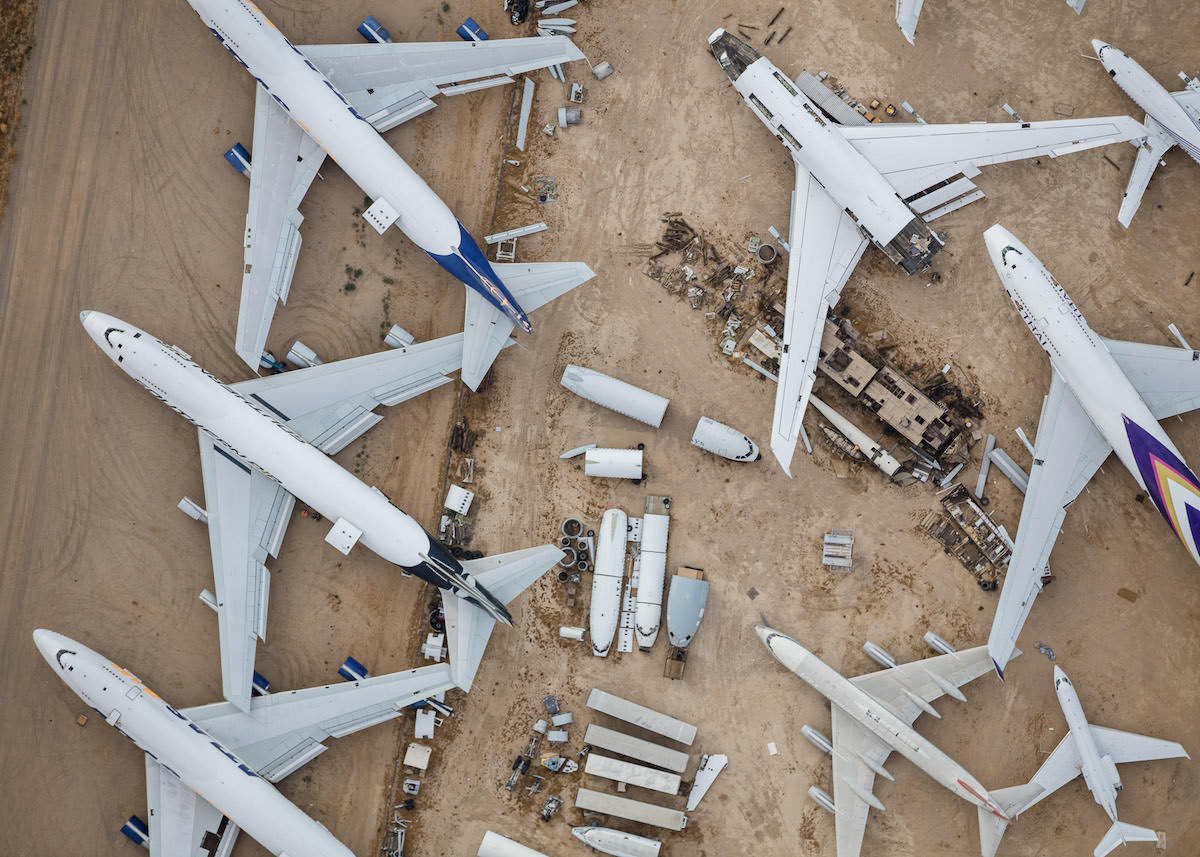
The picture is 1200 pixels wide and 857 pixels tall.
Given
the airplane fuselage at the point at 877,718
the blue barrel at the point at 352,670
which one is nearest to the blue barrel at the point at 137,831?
the blue barrel at the point at 352,670

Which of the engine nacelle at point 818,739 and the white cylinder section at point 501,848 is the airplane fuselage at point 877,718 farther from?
the white cylinder section at point 501,848

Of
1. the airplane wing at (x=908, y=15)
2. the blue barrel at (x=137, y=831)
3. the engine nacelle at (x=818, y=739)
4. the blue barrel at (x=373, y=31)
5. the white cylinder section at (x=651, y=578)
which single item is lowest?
the blue barrel at (x=137, y=831)

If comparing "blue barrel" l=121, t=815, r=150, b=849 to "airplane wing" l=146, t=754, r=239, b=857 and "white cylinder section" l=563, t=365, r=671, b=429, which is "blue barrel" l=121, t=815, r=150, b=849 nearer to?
"airplane wing" l=146, t=754, r=239, b=857

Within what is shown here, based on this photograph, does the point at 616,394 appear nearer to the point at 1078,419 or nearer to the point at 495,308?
the point at 495,308

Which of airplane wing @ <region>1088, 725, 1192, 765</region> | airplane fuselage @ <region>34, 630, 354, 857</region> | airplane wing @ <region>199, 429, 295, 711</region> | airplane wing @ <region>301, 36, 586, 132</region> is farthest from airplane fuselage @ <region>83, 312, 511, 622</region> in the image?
airplane wing @ <region>1088, 725, 1192, 765</region>

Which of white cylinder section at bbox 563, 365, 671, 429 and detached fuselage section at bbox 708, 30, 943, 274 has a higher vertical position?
detached fuselage section at bbox 708, 30, 943, 274

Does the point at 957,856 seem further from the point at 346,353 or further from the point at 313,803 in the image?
the point at 346,353

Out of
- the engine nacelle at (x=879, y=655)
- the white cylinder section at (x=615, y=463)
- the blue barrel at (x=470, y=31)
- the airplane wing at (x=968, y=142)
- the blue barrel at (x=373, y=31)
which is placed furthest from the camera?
the blue barrel at (x=470, y=31)
